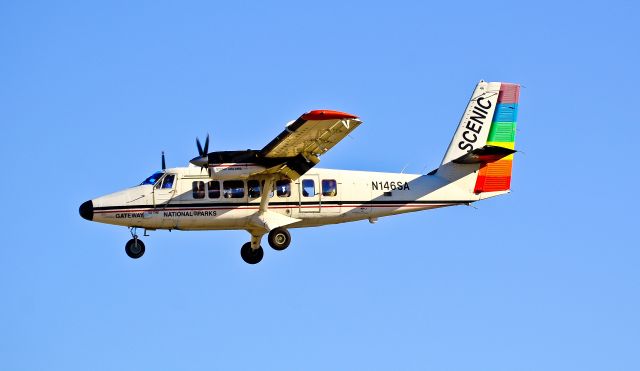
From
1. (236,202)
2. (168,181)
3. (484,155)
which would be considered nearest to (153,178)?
(168,181)

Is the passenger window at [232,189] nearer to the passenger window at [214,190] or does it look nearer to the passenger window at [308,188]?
the passenger window at [214,190]

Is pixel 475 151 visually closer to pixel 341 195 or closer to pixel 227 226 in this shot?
pixel 341 195

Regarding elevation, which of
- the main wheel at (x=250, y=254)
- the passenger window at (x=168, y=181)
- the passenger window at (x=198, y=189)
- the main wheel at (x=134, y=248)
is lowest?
the main wheel at (x=250, y=254)

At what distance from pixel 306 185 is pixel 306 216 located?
79 centimetres

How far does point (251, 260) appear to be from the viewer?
3158 centimetres

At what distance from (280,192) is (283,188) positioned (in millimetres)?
130

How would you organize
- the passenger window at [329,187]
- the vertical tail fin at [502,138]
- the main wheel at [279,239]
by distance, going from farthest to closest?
the vertical tail fin at [502,138] → the passenger window at [329,187] → the main wheel at [279,239]

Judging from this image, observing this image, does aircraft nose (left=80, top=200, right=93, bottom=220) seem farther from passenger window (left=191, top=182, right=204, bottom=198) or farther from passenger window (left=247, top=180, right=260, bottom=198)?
passenger window (left=247, top=180, right=260, bottom=198)

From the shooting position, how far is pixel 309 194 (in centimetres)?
3058

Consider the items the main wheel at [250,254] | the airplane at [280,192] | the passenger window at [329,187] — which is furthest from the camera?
the main wheel at [250,254]

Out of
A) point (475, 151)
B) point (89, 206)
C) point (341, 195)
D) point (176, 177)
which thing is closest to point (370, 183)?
point (341, 195)

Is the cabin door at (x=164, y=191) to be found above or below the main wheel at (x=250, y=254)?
above

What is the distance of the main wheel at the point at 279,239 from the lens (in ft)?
99.5

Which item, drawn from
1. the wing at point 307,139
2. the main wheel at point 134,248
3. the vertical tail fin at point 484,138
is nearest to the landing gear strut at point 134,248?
the main wheel at point 134,248
